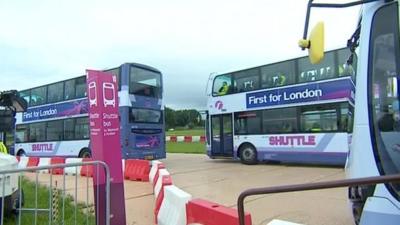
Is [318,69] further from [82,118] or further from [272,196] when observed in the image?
[82,118]

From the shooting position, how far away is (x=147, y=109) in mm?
16141

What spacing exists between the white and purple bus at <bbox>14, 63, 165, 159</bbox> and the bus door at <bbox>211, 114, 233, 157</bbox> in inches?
83.0

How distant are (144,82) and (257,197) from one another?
874 centimetres

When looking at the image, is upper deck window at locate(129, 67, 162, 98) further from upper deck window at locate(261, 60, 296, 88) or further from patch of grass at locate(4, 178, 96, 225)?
patch of grass at locate(4, 178, 96, 225)

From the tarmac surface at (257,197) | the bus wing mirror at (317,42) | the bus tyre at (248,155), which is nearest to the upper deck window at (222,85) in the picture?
the bus tyre at (248,155)

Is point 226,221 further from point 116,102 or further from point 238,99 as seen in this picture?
point 238,99

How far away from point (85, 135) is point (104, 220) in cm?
1233

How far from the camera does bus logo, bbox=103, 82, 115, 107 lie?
19.0 ft

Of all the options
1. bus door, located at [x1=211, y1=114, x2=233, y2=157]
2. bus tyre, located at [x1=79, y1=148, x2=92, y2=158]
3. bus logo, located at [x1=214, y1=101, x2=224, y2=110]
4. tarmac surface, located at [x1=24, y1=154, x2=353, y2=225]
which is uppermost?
bus logo, located at [x1=214, y1=101, x2=224, y2=110]

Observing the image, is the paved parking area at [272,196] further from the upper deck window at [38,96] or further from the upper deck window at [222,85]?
the upper deck window at [38,96]

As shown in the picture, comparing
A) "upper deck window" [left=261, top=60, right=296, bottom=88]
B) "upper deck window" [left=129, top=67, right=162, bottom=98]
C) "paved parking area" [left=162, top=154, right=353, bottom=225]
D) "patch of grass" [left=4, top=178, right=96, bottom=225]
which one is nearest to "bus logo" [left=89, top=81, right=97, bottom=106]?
"patch of grass" [left=4, top=178, right=96, bottom=225]

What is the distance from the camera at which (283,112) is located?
1464 centimetres

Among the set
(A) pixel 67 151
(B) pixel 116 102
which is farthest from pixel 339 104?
(A) pixel 67 151

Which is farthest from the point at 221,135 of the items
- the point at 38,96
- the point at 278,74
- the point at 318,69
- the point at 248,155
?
the point at 38,96
